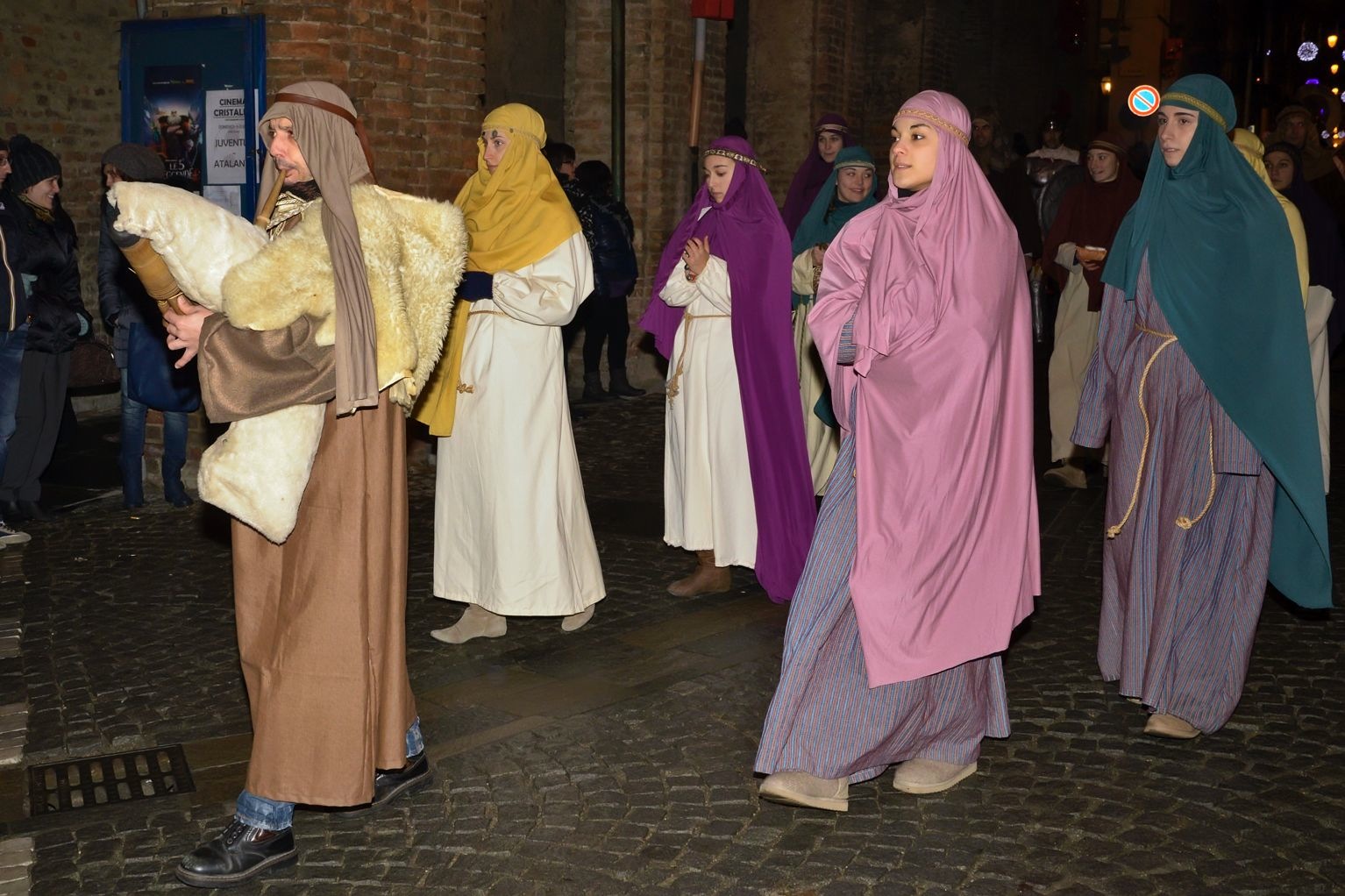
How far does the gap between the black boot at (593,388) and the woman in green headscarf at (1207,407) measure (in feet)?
27.1

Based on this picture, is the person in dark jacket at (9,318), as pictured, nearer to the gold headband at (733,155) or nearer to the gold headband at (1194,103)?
the gold headband at (733,155)

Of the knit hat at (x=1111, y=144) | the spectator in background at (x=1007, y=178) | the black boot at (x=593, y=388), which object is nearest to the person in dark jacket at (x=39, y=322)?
the black boot at (x=593, y=388)

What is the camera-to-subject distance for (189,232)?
150 inches

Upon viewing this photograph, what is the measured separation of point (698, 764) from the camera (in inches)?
196

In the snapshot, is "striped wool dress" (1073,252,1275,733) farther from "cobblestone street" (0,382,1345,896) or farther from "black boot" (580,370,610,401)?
"black boot" (580,370,610,401)

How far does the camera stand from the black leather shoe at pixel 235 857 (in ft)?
13.3

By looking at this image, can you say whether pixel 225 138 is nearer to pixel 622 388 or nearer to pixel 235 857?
pixel 622 388

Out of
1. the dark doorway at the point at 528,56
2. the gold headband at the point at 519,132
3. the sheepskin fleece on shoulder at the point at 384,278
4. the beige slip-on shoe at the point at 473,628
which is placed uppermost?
the dark doorway at the point at 528,56


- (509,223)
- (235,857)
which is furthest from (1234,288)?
(235,857)

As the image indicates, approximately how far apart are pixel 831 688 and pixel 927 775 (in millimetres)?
488

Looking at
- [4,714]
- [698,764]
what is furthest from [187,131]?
[698,764]

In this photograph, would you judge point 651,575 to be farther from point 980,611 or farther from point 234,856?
point 234,856

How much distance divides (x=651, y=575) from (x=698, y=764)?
2.58 meters

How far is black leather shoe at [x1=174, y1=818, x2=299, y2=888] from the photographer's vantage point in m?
4.05
